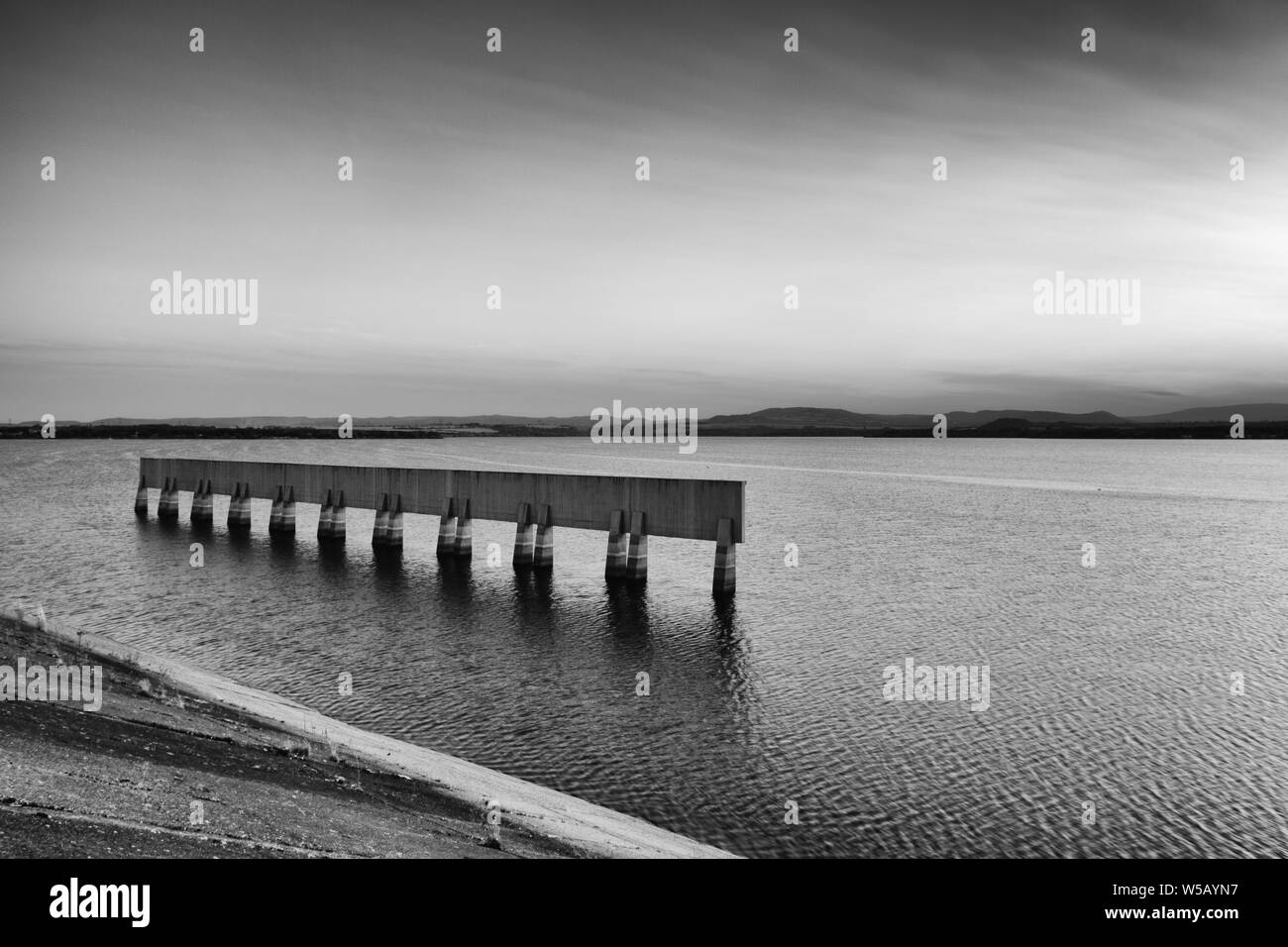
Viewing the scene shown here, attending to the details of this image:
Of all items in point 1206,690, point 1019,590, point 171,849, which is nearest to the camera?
point 171,849

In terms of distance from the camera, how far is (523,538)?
3969 centimetres

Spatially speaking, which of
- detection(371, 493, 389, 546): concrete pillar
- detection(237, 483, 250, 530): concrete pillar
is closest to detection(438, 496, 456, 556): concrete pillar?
detection(371, 493, 389, 546): concrete pillar

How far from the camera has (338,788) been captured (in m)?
12.3

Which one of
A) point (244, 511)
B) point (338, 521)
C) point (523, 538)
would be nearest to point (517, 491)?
point (523, 538)

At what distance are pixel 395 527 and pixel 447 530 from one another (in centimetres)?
418

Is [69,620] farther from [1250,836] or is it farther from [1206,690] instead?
[1206,690]

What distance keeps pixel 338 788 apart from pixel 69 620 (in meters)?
22.2

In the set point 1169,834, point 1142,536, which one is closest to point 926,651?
point 1169,834

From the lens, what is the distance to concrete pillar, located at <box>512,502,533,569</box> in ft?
127

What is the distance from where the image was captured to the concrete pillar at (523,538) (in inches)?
1526

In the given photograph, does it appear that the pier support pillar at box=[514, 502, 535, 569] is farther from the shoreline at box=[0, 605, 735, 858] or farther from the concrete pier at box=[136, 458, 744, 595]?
the shoreline at box=[0, 605, 735, 858]

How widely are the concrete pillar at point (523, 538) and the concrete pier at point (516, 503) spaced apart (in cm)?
4

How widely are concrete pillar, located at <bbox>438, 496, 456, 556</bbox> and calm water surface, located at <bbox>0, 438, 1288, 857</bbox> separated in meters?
1.56

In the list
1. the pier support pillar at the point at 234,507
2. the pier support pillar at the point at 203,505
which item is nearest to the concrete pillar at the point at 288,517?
→ the pier support pillar at the point at 234,507
